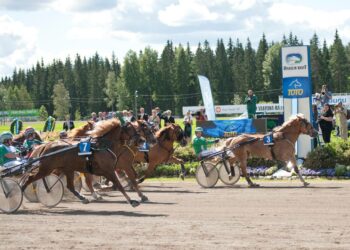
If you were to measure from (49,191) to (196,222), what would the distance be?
446 cm

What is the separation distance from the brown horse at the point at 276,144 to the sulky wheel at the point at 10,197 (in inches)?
274

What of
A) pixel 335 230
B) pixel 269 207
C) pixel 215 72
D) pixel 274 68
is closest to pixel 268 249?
pixel 335 230

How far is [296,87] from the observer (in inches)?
937

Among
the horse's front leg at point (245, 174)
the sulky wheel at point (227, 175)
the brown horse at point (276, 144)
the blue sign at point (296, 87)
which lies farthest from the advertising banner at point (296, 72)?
the horse's front leg at point (245, 174)

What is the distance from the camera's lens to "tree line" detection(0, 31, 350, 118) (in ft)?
395

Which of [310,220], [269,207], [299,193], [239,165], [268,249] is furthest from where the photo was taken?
[239,165]

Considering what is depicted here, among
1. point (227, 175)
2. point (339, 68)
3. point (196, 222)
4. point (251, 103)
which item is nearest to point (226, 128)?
point (251, 103)

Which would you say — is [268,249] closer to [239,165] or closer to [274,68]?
[239,165]

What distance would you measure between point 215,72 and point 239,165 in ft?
380

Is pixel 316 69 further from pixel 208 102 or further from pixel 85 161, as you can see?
pixel 85 161

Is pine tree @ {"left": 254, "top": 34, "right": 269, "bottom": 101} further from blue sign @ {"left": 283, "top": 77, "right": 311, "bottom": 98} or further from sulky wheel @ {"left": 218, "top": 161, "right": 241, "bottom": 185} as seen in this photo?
sulky wheel @ {"left": 218, "top": 161, "right": 241, "bottom": 185}

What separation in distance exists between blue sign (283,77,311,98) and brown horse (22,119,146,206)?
386 inches

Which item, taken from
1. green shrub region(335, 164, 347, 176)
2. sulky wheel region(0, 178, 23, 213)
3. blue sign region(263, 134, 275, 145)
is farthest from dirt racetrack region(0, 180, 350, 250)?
green shrub region(335, 164, 347, 176)

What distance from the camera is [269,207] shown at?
13961 mm
